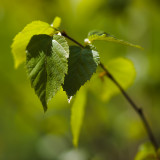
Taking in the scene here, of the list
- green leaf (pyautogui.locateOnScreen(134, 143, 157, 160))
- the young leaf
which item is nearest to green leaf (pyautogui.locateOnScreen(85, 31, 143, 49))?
the young leaf

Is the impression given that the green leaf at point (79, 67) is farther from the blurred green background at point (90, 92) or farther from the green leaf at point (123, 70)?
the blurred green background at point (90, 92)

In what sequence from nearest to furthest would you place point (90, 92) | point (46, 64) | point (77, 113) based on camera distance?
1. point (46, 64)
2. point (77, 113)
3. point (90, 92)

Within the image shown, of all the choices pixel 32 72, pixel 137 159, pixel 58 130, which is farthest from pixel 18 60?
pixel 58 130

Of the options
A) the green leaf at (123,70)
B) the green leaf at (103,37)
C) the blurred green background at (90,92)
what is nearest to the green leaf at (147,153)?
the green leaf at (123,70)

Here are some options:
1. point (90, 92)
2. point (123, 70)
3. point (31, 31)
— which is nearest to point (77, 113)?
point (123, 70)

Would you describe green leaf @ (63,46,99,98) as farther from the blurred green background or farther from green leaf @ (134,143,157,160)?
the blurred green background

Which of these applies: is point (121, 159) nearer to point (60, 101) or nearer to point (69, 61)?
point (60, 101)

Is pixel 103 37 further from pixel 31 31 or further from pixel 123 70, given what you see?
pixel 123 70
